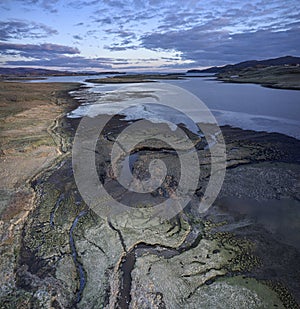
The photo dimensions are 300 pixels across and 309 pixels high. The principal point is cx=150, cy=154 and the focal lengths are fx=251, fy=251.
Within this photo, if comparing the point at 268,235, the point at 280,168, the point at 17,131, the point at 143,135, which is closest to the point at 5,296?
the point at 268,235

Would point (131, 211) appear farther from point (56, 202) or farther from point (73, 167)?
point (73, 167)

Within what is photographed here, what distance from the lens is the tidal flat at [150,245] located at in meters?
4.12

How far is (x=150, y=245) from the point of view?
520 cm

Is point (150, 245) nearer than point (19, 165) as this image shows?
Yes

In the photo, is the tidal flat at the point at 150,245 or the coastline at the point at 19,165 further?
the coastline at the point at 19,165

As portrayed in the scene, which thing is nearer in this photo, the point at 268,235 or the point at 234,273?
the point at 234,273

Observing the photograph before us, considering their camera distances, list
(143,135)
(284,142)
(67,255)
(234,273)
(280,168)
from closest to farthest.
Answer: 1. (234,273)
2. (67,255)
3. (280,168)
4. (284,142)
5. (143,135)

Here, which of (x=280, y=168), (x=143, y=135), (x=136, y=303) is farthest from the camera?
(x=143, y=135)

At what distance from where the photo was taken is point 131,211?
6.37 m

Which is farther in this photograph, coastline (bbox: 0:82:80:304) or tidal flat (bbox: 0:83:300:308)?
coastline (bbox: 0:82:80:304)

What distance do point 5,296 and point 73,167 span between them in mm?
5135

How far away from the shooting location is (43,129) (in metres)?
13.8

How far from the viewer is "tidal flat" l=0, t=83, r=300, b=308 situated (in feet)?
13.5

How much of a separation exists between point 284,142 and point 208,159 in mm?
4304
